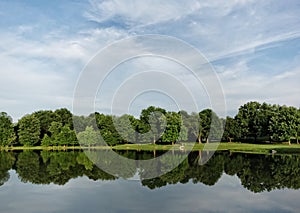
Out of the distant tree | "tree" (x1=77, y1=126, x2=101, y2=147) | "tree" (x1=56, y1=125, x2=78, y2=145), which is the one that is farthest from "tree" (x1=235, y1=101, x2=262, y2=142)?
the distant tree

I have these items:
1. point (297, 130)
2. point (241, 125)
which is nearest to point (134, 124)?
point (241, 125)

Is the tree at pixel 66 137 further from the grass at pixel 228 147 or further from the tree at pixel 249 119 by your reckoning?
the tree at pixel 249 119

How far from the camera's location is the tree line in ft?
188

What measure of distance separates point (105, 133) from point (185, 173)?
34.7 meters

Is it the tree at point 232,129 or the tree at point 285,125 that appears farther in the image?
the tree at point 232,129

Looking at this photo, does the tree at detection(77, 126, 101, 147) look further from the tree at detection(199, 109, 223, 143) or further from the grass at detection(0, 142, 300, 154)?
the tree at detection(199, 109, 223, 143)

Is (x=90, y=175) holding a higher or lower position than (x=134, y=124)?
lower

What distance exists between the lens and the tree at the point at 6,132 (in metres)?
64.6

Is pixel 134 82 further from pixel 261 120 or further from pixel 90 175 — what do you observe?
pixel 261 120

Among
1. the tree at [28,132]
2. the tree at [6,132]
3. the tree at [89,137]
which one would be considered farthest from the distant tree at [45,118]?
the tree at [89,137]

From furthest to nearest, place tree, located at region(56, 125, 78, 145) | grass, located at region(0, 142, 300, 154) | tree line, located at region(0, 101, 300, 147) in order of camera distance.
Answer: tree, located at region(56, 125, 78, 145) < tree line, located at region(0, 101, 300, 147) < grass, located at region(0, 142, 300, 154)

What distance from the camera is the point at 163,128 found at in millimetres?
57312

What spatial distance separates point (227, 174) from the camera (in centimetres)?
2541

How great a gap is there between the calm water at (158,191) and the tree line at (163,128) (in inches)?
1185
